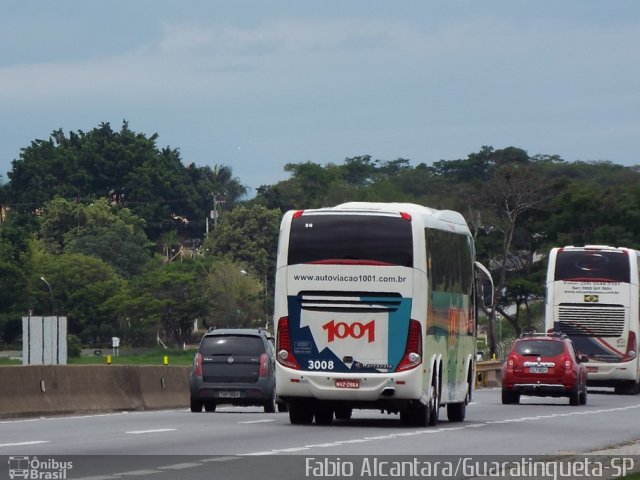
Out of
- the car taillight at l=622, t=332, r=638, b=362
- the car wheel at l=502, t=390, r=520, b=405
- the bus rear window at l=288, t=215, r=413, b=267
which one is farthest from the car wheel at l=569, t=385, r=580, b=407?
the bus rear window at l=288, t=215, r=413, b=267

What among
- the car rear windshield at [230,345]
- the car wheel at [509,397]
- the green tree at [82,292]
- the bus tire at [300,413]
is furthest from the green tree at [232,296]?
the bus tire at [300,413]

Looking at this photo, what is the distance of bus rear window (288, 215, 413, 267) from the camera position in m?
25.6

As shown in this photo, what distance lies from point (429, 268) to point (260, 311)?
115882 millimetres

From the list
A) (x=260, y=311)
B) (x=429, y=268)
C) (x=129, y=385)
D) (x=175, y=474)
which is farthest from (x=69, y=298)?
(x=175, y=474)

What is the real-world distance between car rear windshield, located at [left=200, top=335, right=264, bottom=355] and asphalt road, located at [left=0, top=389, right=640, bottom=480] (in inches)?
60.3

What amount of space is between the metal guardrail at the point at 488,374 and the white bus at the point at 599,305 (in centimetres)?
942

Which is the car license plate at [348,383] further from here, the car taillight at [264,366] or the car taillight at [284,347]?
the car taillight at [264,366]

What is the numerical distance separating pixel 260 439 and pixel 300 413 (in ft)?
15.5

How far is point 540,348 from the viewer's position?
39812 mm

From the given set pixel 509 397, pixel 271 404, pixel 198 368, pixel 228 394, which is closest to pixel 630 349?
pixel 509 397

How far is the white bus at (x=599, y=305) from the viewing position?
50.3 metres

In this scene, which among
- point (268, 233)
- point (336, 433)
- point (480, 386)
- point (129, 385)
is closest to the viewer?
point (336, 433)

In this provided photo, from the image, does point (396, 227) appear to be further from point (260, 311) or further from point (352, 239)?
point (260, 311)

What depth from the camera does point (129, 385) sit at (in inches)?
1312
